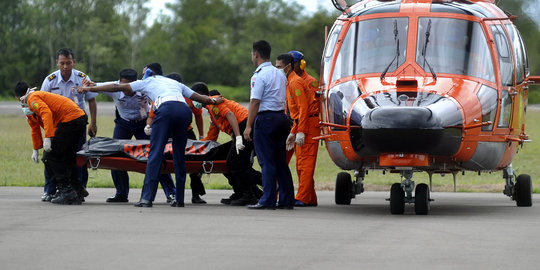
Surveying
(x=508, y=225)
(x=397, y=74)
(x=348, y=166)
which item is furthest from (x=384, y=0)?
(x=508, y=225)

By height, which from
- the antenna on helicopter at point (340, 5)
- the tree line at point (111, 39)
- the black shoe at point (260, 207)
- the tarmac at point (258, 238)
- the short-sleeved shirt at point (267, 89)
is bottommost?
the tarmac at point (258, 238)

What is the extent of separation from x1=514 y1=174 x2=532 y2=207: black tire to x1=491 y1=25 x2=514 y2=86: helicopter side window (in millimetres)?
1941

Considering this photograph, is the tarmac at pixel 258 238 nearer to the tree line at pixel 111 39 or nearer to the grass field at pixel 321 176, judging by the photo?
the grass field at pixel 321 176

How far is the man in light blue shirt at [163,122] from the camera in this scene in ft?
41.6

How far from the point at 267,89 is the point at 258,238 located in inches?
152

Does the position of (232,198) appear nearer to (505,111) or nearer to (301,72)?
(301,72)

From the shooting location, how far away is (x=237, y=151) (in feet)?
43.4

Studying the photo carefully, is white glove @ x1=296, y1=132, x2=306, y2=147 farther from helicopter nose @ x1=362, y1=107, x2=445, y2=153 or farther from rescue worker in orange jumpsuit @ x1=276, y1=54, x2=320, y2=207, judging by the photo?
helicopter nose @ x1=362, y1=107, x2=445, y2=153

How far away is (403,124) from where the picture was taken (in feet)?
37.1

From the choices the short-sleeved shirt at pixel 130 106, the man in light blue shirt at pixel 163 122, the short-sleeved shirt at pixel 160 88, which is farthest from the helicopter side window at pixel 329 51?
the short-sleeved shirt at pixel 130 106

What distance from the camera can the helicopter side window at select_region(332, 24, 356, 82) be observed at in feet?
42.5

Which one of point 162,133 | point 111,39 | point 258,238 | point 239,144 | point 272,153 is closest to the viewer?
point 258,238

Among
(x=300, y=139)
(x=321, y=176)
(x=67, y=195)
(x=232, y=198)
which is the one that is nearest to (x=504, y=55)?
(x=300, y=139)

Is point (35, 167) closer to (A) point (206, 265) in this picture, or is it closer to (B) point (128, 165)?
(B) point (128, 165)
